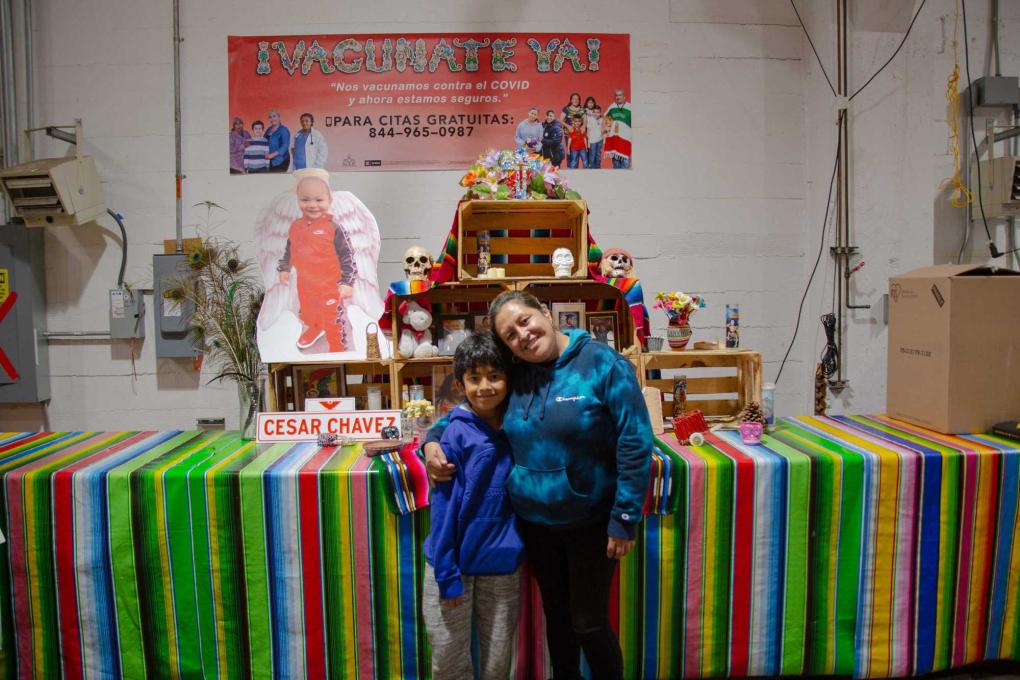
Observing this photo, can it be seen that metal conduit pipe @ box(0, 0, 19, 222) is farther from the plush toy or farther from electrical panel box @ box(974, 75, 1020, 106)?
electrical panel box @ box(974, 75, 1020, 106)

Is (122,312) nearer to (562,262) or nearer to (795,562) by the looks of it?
(562,262)

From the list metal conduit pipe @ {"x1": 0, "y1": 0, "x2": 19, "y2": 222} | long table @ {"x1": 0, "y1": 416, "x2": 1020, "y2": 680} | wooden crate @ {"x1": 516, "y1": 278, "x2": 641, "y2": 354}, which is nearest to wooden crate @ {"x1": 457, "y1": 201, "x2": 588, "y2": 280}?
wooden crate @ {"x1": 516, "y1": 278, "x2": 641, "y2": 354}

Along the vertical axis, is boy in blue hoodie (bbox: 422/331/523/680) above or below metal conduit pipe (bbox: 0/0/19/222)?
below

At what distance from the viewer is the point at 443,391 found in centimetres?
252

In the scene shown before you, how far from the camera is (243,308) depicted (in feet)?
9.63

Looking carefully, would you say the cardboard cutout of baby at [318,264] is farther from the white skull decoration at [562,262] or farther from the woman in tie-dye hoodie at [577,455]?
the woman in tie-dye hoodie at [577,455]

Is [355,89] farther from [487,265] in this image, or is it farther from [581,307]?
[581,307]

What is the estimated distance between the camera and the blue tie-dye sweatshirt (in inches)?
60.3

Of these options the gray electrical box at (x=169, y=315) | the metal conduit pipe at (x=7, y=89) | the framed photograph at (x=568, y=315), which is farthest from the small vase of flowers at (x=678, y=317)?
the metal conduit pipe at (x=7, y=89)

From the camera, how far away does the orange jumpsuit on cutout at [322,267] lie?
2.52 meters

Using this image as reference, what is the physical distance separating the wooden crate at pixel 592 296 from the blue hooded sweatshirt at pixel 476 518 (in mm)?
991

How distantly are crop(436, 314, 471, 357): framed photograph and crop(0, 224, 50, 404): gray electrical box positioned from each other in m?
2.22

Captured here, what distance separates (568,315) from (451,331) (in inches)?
19.1

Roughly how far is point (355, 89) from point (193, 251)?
3.88 ft
